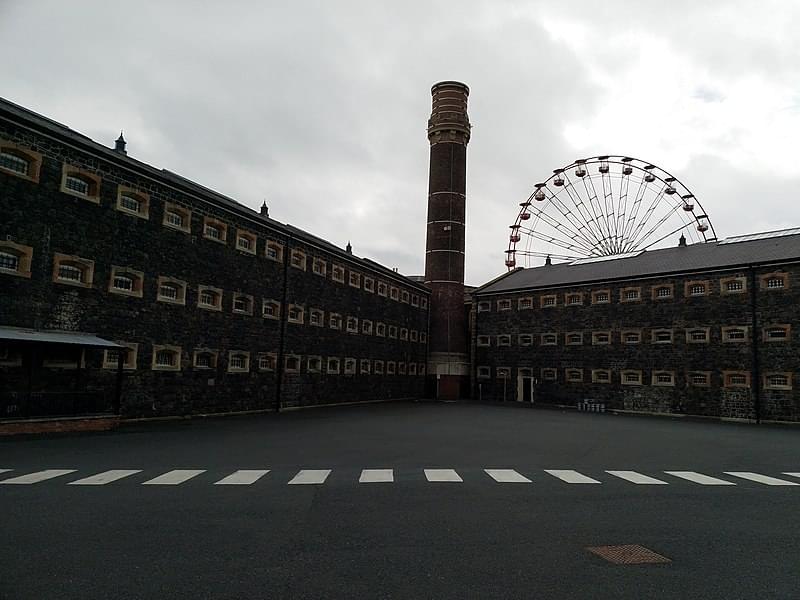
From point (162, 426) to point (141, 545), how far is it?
52.5 ft

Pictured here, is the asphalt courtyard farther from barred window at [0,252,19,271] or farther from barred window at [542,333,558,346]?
barred window at [542,333,558,346]

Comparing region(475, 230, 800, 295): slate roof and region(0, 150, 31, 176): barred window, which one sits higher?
region(475, 230, 800, 295): slate roof

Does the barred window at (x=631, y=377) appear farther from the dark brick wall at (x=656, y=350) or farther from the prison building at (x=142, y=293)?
the prison building at (x=142, y=293)

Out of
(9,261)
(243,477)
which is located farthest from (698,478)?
(9,261)

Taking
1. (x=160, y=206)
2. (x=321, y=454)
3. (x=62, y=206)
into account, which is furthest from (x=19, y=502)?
(x=160, y=206)

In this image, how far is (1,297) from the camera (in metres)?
18.2

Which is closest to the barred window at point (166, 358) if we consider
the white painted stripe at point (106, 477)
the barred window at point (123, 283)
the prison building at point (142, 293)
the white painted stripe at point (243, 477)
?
the prison building at point (142, 293)

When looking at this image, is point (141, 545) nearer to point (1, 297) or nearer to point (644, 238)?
point (1, 297)

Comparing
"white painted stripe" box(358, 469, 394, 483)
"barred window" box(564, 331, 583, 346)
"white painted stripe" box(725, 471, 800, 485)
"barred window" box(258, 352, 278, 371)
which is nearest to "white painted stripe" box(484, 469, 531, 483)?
"white painted stripe" box(358, 469, 394, 483)

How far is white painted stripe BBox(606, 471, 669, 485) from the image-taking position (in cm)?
1165

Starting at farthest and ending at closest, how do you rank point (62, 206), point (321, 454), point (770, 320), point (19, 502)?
point (770, 320) → point (62, 206) → point (321, 454) → point (19, 502)

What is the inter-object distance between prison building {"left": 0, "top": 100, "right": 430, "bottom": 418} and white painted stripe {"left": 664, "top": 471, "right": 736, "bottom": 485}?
17678 millimetres

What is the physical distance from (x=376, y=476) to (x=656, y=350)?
31.7 metres

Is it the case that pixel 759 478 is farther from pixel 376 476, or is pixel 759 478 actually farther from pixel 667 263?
pixel 667 263
